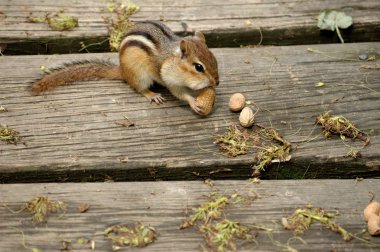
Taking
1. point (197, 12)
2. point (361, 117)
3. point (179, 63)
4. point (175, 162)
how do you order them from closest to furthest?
point (175, 162)
point (361, 117)
point (179, 63)
point (197, 12)

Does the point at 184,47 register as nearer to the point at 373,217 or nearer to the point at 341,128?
the point at 341,128

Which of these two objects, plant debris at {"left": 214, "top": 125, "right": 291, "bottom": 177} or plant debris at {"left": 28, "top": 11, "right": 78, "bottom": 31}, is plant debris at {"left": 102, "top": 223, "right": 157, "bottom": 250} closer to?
plant debris at {"left": 214, "top": 125, "right": 291, "bottom": 177}

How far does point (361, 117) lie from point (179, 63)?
Result: 95 centimetres

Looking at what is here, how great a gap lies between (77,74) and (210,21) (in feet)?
2.65

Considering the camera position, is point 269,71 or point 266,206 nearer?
point 266,206

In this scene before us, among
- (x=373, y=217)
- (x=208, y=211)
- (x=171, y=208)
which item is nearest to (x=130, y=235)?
(x=171, y=208)

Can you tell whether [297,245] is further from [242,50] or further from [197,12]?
[197,12]

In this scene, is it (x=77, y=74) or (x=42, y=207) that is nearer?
Answer: (x=42, y=207)

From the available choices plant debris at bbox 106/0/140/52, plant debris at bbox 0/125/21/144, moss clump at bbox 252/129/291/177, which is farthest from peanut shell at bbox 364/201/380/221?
plant debris at bbox 106/0/140/52

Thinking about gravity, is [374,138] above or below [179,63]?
below

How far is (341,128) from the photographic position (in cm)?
234

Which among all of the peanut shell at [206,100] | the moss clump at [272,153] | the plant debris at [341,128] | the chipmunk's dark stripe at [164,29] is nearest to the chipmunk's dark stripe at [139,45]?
the chipmunk's dark stripe at [164,29]

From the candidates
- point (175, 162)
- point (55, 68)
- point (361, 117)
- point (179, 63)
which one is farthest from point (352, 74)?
point (55, 68)

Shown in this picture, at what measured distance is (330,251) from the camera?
74.0 inches
